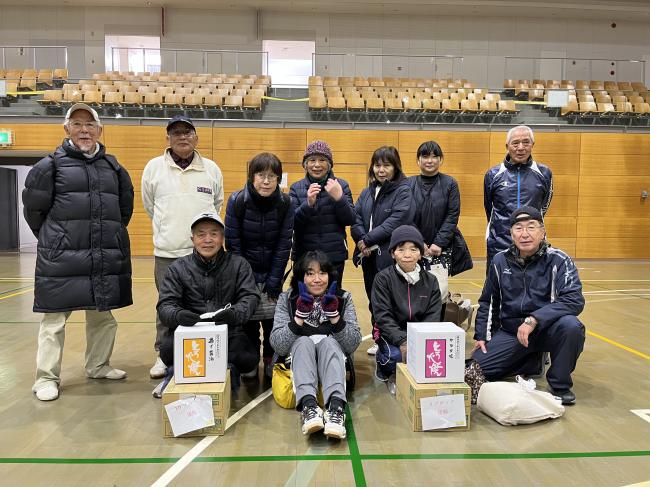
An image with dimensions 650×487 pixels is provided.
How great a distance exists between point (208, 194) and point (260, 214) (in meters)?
0.44

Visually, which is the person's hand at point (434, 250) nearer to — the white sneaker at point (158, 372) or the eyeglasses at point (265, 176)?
the eyeglasses at point (265, 176)

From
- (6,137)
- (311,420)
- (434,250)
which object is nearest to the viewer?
(311,420)

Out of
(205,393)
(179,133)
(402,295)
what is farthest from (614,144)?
(205,393)

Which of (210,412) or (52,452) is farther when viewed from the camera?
(210,412)

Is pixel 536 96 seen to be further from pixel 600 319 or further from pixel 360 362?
pixel 360 362

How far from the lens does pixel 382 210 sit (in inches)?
136

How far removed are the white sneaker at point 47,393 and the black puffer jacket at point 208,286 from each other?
30.3 inches

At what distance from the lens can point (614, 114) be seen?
10508 mm

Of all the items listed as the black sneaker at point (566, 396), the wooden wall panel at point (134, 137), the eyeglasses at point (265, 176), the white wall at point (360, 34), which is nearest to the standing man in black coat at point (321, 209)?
the eyeglasses at point (265, 176)

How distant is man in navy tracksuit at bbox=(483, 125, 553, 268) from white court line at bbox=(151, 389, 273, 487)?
190cm

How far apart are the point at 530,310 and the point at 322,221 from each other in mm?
1424

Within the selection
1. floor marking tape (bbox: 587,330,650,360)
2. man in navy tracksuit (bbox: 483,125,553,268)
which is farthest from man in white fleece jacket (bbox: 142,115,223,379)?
floor marking tape (bbox: 587,330,650,360)

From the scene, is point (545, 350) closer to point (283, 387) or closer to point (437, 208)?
point (437, 208)

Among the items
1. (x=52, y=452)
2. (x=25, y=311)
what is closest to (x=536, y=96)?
(x=25, y=311)
